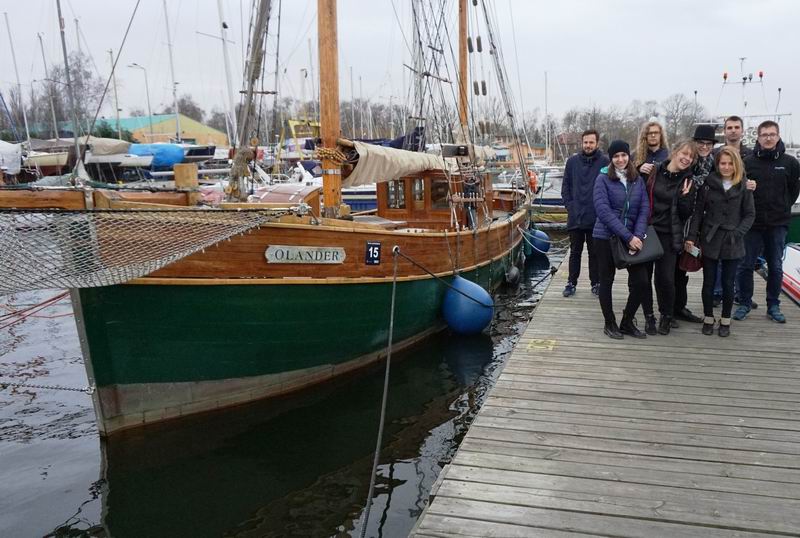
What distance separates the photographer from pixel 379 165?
823 cm

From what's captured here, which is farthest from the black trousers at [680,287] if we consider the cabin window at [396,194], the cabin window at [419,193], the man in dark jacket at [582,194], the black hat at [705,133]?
the cabin window at [396,194]

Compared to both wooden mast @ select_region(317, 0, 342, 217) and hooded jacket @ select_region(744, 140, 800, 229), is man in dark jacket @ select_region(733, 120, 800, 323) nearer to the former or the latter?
hooded jacket @ select_region(744, 140, 800, 229)

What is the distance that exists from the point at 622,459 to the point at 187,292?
394cm

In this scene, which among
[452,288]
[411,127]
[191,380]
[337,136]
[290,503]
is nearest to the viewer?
[290,503]

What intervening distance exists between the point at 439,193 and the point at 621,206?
5.33m

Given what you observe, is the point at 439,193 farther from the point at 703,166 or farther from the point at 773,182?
the point at 773,182

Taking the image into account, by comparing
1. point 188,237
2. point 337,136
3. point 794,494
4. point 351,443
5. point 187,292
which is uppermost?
point 337,136

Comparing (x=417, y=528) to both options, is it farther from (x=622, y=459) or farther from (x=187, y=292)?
(x=187, y=292)

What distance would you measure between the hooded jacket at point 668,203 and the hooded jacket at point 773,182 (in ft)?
2.59

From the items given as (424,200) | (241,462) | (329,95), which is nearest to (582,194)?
(329,95)

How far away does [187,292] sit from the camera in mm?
5551

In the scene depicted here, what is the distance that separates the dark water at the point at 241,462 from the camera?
15.1 feet

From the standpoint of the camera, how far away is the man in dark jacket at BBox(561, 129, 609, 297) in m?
7.07

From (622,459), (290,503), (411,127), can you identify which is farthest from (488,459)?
(411,127)
